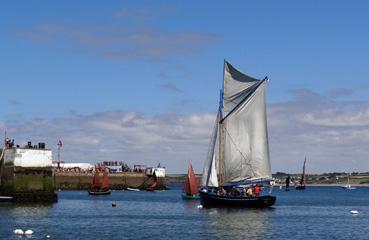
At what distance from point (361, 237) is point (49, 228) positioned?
3137 centimetres

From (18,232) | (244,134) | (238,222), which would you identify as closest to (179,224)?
(238,222)

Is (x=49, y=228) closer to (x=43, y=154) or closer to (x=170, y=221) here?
(x=170, y=221)

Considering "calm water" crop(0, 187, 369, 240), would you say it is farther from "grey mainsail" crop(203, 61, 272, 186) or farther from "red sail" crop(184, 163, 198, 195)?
"red sail" crop(184, 163, 198, 195)

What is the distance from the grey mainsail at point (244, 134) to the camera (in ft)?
357

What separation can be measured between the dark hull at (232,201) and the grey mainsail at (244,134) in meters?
2.35

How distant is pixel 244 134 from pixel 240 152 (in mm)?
2661

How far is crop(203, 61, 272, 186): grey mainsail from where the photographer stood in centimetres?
10881

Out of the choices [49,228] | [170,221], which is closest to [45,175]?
[170,221]

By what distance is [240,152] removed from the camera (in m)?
110

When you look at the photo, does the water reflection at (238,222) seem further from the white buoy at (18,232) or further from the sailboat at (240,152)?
the white buoy at (18,232)

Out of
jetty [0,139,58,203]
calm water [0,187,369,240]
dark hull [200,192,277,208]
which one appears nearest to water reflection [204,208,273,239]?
calm water [0,187,369,240]

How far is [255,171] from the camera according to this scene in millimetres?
109750

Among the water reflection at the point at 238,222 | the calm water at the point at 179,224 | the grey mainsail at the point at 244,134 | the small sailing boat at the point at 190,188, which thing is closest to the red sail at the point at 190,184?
the small sailing boat at the point at 190,188

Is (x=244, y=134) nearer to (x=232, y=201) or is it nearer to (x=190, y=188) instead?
(x=232, y=201)
